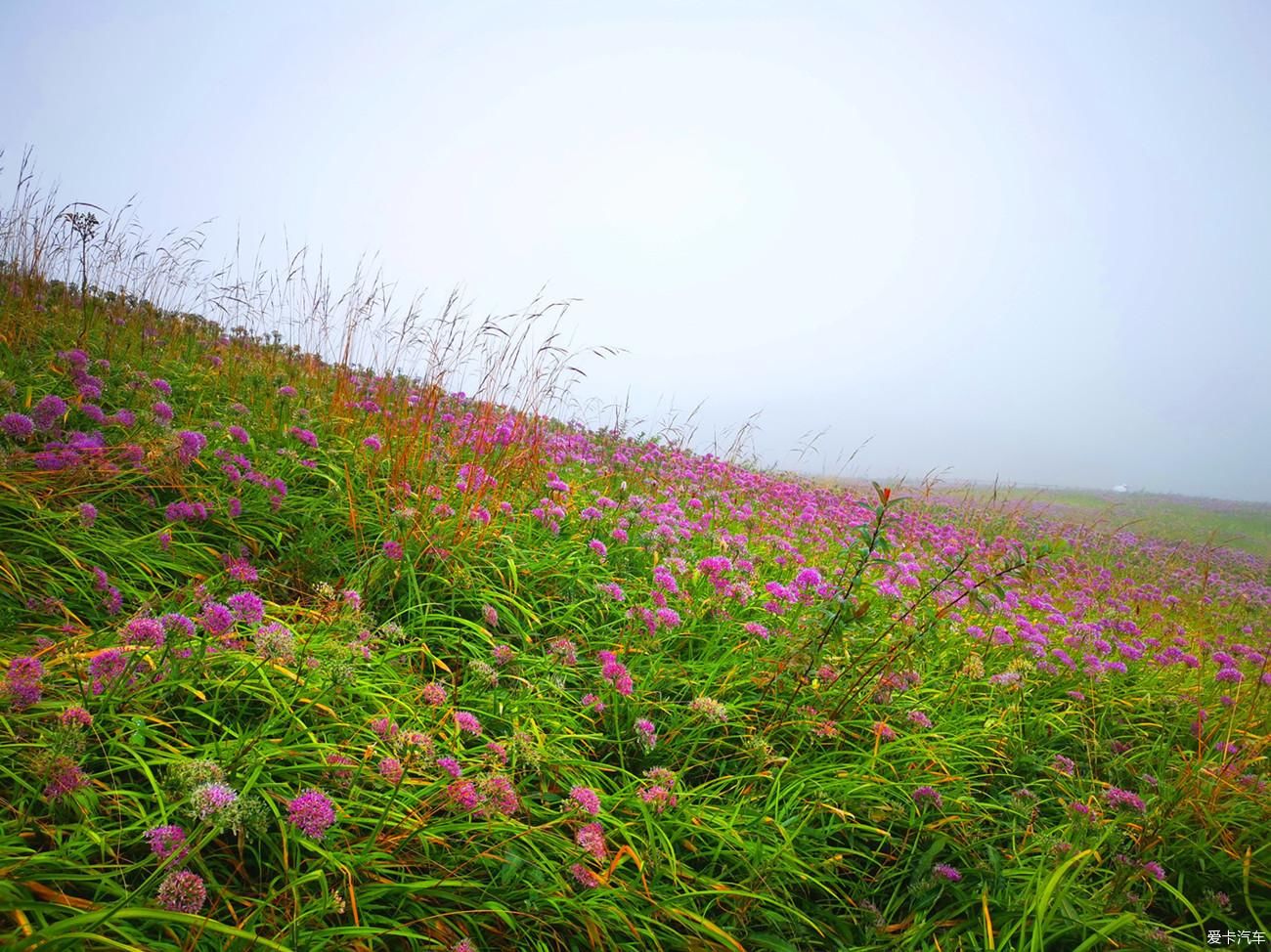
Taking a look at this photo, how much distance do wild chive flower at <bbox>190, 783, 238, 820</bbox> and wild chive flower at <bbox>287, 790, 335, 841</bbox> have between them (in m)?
0.13

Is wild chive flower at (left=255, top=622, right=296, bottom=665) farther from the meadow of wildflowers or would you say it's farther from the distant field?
the distant field

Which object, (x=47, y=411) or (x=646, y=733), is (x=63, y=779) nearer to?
(x=646, y=733)

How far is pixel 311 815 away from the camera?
128 cm

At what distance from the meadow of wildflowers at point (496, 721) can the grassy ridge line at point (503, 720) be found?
19mm

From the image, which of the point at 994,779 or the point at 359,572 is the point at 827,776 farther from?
the point at 359,572

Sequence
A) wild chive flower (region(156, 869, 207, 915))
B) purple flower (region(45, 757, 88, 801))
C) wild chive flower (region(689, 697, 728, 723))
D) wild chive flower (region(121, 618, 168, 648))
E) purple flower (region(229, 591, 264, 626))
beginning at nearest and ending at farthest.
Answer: wild chive flower (region(156, 869, 207, 915))
purple flower (region(45, 757, 88, 801))
wild chive flower (region(121, 618, 168, 648))
purple flower (region(229, 591, 264, 626))
wild chive flower (region(689, 697, 728, 723))

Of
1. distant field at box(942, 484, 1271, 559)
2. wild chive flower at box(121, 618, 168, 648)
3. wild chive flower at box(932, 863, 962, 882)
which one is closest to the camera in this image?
wild chive flower at box(121, 618, 168, 648)

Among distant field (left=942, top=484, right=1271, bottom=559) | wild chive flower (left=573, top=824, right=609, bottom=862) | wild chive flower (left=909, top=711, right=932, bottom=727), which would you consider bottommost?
wild chive flower (left=573, top=824, right=609, bottom=862)

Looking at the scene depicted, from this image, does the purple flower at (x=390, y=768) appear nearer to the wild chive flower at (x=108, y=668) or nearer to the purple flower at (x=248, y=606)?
the purple flower at (x=248, y=606)

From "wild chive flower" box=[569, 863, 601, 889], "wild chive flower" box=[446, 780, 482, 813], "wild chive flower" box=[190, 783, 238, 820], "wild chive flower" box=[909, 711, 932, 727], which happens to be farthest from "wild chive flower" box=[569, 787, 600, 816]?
"wild chive flower" box=[909, 711, 932, 727]

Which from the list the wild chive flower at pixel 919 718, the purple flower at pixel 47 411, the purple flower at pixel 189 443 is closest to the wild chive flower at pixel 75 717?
the purple flower at pixel 189 443

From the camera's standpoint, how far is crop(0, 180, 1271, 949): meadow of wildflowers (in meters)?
1.44

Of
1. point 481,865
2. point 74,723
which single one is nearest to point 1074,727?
point 481,865

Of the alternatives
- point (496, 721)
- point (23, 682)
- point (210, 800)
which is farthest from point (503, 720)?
point (23, 682)
